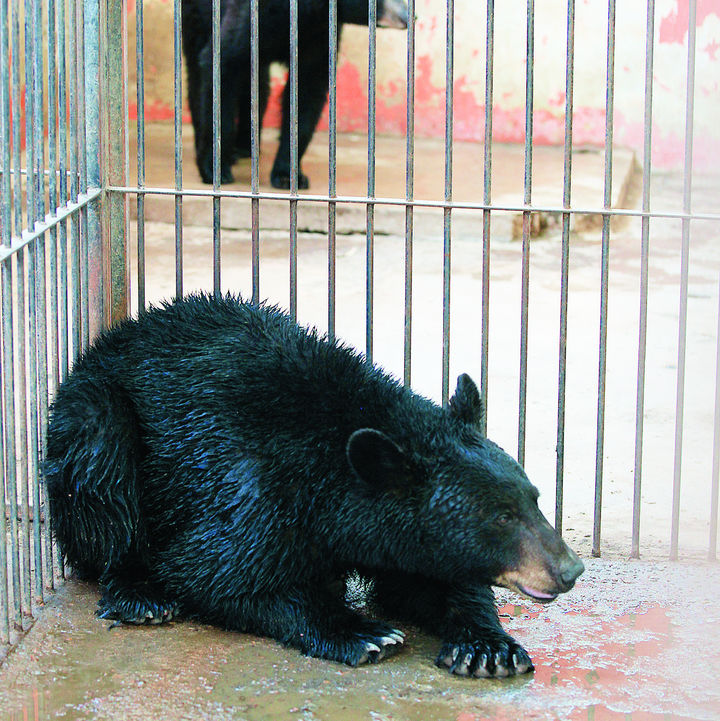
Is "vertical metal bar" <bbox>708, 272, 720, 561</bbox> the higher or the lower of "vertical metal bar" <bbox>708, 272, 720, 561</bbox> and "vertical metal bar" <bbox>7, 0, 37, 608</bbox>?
the lower

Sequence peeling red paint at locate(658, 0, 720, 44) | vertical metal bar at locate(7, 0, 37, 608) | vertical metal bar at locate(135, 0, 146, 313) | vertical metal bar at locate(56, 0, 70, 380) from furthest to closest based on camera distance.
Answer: peeling red paint at locate(658, 0, 720, 44)
vertical metal bar at locate(135, 0, 146, 313)
vertical metal bar at locate(56, 0, 70, 380)
vertical metal bar at locate(7, 0, 37, 608)

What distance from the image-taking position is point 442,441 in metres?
3.06

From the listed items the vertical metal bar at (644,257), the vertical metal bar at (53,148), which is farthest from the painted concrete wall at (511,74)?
the vertical metal bar at (53,148)

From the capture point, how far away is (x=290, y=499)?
10.1ft

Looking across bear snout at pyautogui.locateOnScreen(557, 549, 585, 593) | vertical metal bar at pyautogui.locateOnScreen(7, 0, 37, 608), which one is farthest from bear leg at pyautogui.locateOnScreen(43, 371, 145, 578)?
bear snout at pyautogui.locateOnScreen(557, 549, 585, 593)

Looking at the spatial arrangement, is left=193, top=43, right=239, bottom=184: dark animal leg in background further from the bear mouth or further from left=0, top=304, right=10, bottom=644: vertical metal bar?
the bear mouth

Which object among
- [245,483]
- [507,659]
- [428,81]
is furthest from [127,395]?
[428,81]

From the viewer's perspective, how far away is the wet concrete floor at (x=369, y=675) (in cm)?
277

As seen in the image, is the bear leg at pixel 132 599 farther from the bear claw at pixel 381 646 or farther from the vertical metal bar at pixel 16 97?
the vertical metal bar at pixel 16 97

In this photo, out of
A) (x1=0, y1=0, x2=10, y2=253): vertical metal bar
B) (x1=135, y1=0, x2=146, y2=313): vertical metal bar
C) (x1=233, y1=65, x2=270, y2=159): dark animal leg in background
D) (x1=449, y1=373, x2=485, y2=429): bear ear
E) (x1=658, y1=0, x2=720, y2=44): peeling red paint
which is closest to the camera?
(x1=0, y1=0, x2=10, y2=253): vertical metal bar

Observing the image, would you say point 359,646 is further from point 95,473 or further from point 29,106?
point 29,106

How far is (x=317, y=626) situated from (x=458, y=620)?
36cm

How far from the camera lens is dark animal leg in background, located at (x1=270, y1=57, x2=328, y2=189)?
8.24 meters

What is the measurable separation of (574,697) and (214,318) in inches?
56.6
